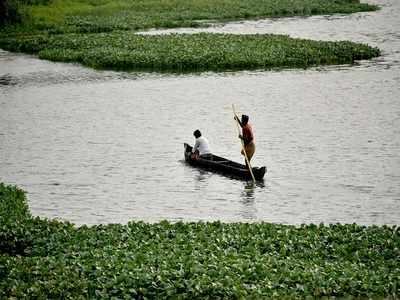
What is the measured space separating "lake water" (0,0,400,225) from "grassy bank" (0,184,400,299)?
3.77 m

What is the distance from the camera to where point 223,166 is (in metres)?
34.7

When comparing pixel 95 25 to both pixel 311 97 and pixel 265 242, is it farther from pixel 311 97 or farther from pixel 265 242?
pixel 265 242

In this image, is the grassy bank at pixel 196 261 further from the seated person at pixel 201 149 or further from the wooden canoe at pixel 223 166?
the seated person at pixel 201 149

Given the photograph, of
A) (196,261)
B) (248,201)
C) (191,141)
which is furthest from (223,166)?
(196,261)

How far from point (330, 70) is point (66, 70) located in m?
18.5

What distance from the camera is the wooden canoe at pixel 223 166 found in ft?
110

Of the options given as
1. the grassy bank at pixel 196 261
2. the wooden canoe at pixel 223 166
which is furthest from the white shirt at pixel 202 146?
the grassy bank at pixel 196 261

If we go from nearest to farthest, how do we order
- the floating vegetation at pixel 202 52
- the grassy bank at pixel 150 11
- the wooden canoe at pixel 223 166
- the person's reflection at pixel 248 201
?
the person's reflection at pixel 248 201 < the wooden canoe at pixel 223 166 < the floating vegetation at pixel 202 52 < the grassy bank at pixel 150 11

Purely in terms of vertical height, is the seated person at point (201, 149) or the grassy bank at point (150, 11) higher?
the grassy bank at point (150, 11)

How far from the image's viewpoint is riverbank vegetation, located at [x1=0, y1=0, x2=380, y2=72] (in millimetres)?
61938

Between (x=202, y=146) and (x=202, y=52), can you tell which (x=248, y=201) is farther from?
(x=202, y=52)

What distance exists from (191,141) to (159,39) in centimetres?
2838

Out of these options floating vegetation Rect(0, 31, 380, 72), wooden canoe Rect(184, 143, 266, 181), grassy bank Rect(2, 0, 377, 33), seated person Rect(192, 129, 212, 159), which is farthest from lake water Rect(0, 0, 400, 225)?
grassy bank Rect(2, 0, 377, 33)

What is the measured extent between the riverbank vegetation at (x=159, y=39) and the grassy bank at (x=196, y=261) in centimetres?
3647
